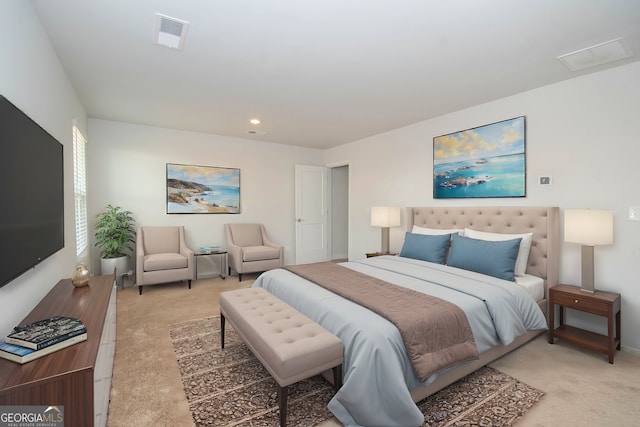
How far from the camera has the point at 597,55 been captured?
7.88 ft

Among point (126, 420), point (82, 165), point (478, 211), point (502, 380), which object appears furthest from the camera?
point (82, 165)

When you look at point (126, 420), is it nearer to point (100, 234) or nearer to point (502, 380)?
point (502, 380)

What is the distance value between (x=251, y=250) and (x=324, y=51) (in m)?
3.39

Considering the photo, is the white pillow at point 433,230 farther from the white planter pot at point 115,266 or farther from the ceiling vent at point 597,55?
the white planter pot at point 115,266

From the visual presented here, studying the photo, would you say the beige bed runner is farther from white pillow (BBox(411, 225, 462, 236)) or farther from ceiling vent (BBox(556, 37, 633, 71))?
ceiling vent (BBox(556, 37, 633, 71))

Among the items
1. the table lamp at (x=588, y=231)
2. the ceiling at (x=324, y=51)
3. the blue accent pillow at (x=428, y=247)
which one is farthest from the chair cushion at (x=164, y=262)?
the table lamp at (x=588, y=231)

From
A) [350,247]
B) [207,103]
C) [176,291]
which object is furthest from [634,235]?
[176,291]

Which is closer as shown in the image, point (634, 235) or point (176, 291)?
point (634, 235)

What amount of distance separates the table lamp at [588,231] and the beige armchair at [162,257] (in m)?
4.57

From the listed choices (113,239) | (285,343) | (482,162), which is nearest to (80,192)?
(113,239)

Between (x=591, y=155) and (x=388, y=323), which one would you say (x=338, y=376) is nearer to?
(x=388, y=323)

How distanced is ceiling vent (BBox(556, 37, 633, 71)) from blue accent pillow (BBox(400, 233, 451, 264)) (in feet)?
6.41

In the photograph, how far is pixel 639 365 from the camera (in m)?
2.33

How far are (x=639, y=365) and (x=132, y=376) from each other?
12.8ft
